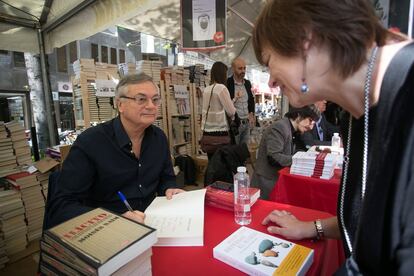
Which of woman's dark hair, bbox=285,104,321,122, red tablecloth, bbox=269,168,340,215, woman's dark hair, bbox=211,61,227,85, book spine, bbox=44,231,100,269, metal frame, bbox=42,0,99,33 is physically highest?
metal frame, bbox=42,0,99,33

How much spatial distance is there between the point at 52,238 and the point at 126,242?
0.19 metres

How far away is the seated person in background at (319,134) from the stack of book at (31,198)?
2.95m

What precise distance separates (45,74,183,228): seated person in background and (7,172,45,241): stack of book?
1.80 m

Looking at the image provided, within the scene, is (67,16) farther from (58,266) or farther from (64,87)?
(64,87)

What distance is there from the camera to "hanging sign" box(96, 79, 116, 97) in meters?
3.35

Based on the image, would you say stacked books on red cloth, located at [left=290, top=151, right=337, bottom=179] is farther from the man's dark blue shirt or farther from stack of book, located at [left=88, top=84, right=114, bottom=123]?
stack of book, located at [left=88, top=84, right=114, bottom=123]

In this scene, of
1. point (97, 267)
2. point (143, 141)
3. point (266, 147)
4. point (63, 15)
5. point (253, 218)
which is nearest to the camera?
point (97, 267)

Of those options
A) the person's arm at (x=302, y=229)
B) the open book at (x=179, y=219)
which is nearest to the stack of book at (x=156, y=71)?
the open book at (x=179, y=219)

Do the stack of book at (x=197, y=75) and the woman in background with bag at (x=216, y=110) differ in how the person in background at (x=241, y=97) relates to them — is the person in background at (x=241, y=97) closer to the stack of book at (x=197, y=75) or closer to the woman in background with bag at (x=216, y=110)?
the woman in background with bag at (x=216, y=110)

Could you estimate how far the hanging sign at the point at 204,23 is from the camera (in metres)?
2.44

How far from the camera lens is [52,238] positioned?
0.63 meters

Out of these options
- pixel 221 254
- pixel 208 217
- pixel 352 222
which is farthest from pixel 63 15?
pixel 352 222

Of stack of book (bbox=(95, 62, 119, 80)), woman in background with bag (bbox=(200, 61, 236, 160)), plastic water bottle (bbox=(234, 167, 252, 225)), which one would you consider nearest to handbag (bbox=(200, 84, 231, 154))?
woman in background with bag (bbox=(200, 61, 236, 160))

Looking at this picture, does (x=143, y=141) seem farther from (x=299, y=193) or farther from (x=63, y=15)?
(x=63, y=15)
